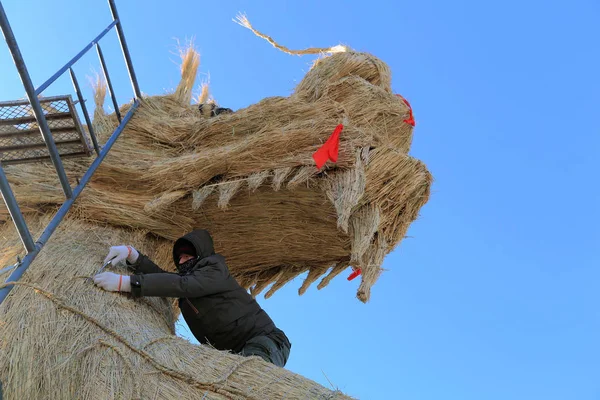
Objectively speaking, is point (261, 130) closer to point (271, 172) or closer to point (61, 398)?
point (271, 172)

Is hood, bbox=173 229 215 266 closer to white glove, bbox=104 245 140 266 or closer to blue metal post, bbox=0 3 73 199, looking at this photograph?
white glove, bbox=104 245 140 266

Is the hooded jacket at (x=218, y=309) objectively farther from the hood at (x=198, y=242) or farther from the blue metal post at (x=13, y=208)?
the blue metal post at (x=13, y=208)

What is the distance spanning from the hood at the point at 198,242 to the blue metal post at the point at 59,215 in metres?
0.72

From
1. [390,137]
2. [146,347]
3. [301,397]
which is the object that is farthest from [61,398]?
[390,137]

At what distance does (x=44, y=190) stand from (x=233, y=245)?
137 cm

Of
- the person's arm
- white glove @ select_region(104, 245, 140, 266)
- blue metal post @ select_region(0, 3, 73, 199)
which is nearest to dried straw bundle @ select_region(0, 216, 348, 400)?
the person's arm

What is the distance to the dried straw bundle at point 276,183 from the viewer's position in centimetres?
441

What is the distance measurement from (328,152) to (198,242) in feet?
3.36

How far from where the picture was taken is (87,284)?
151 inches

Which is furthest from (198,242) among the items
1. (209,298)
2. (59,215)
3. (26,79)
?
(26,79)

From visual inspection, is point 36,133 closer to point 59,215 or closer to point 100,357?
point 59,215

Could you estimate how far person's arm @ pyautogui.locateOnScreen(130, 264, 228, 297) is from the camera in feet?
12.7

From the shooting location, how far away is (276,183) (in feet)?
14.4

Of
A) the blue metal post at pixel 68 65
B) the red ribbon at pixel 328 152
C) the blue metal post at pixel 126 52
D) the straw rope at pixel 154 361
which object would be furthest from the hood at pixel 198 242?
the blue metal post at pixel 126 52
